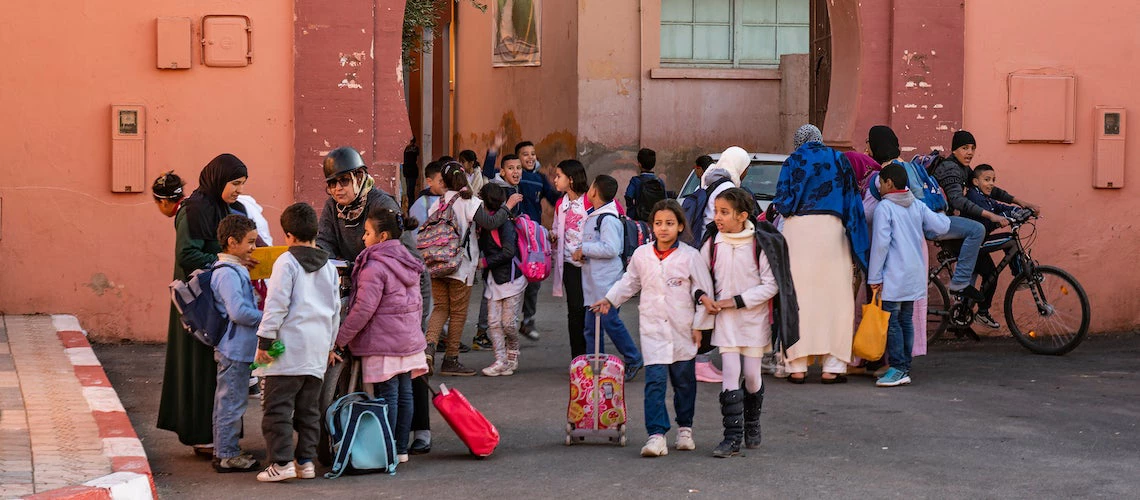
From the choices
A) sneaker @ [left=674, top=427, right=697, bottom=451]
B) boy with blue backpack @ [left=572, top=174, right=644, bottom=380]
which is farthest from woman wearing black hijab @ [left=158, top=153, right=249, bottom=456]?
boy with blue backpack @ [left=572, top=174, right=644, bottom=380]

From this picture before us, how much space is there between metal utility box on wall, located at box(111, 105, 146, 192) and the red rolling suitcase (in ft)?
16.0

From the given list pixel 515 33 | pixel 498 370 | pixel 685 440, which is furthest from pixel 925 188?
pixel 515 33

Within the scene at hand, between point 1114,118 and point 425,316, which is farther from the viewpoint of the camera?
point 1114,118

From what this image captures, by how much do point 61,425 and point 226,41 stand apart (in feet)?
15.0

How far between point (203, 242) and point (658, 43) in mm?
14838

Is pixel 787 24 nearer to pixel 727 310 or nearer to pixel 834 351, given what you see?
pixel 834 351

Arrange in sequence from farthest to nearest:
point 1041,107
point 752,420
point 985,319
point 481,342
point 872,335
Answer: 1. point 1041,107
2. point 481,342
3. point 985,319
4. point 872,335
5. point 752,420

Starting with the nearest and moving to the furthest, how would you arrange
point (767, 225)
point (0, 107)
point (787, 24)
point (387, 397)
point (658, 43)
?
point (387, 397) → point (767, 225) → point (0, 107) → point (658, 43) → point (787, 24)

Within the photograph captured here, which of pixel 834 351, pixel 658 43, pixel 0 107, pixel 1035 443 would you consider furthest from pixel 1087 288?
pixel 658 43

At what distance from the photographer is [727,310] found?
7.74 meters

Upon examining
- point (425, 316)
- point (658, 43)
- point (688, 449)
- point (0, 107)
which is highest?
point (658, 43)

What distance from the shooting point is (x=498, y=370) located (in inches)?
421

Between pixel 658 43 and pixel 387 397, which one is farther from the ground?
→ pixel 658 43

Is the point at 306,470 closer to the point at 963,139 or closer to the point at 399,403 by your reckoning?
the point at 399,403
